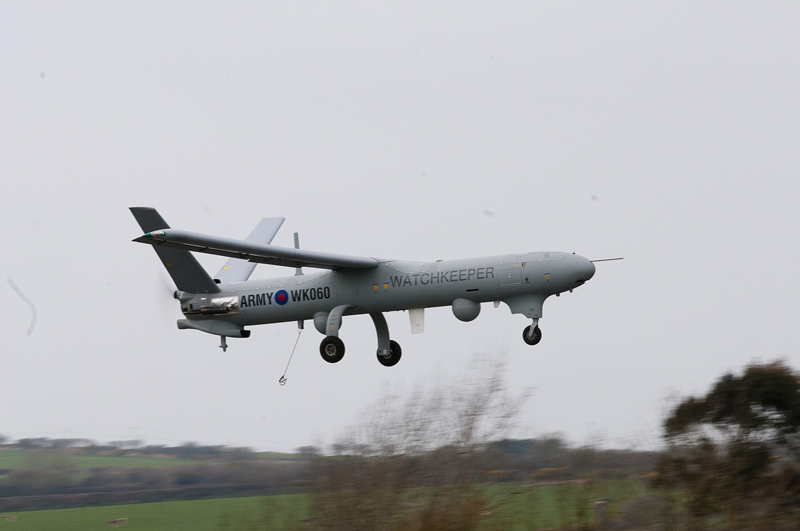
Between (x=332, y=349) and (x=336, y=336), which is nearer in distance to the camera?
(x=336, y=336)

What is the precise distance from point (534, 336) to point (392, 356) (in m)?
4.88

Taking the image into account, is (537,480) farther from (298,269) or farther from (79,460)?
(79,460)

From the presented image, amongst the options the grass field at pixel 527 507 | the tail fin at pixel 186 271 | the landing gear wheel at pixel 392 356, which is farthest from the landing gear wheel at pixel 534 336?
the tail fin at pixel 186 271

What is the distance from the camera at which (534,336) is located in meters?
22.7

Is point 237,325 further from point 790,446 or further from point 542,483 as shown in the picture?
point 790,446

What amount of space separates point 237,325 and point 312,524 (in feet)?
A: 21.8

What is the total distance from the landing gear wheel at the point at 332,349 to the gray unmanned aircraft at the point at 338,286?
26mm

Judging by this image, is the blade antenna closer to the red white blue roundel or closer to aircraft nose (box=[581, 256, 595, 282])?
the red white blue roundel

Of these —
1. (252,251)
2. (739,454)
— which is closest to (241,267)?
(252,251)

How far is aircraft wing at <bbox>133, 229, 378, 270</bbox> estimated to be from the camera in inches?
822

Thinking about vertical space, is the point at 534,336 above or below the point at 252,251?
below

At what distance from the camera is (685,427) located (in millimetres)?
23453

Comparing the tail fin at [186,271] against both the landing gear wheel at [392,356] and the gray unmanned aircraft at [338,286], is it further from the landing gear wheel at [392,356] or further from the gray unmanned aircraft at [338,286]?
the landing gear wheel at [392,356]

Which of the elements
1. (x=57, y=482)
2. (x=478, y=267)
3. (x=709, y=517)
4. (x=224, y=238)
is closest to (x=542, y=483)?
(x=709, y=517)
